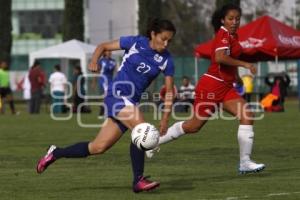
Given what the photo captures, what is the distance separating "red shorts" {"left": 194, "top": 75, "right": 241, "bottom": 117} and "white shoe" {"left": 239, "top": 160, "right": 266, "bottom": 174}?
89cm

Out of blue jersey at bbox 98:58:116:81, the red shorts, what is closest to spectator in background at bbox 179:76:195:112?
blue jersey at bbox 98:58:116:81

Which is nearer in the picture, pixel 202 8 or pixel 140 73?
pixel 140 73

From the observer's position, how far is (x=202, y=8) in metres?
96.2

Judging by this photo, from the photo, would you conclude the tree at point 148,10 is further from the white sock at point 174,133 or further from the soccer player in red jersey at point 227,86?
the soccer player in red jersey at point 227,86

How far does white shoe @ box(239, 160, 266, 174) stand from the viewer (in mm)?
13922

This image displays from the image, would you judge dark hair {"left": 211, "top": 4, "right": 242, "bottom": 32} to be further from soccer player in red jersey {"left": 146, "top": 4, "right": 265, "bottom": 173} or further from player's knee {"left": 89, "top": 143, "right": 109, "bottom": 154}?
player's knee {"left": 89, "top": 143, "right": 109, "bottom": 154}

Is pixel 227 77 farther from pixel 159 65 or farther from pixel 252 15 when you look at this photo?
pixel 252 15

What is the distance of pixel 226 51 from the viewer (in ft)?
46.0

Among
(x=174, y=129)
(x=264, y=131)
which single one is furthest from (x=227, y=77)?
(x=264, y=131)

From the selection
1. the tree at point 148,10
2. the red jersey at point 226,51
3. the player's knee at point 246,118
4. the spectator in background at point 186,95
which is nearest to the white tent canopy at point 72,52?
the spectator in background at point 186,95

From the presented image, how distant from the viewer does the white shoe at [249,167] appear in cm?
1392

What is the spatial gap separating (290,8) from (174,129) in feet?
264

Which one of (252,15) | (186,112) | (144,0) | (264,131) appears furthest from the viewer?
(252,15)

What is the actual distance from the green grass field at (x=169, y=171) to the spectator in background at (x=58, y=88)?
14.7 meters
